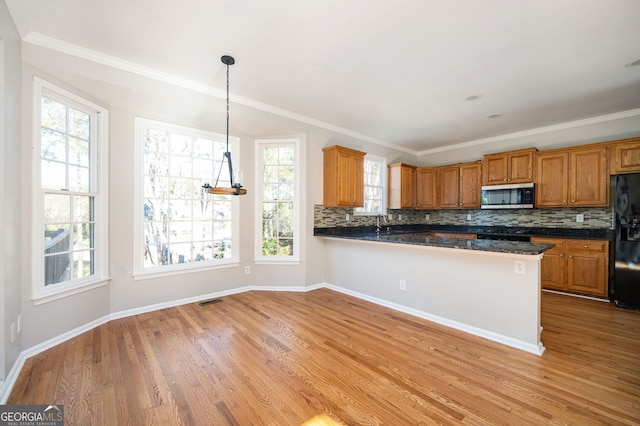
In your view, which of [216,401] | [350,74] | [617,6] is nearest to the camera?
[216,401]

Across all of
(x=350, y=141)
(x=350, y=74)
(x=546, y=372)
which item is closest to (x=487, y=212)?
(x=350, y=141)

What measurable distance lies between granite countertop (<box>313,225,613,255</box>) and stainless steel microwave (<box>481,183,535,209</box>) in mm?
518

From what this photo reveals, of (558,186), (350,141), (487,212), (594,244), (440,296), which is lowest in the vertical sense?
(440,296)

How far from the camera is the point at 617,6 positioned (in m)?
1.92

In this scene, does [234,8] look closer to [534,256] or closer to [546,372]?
[534,256]

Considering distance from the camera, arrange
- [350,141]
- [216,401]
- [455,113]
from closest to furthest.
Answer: [216,401], [455,113], [350,141]

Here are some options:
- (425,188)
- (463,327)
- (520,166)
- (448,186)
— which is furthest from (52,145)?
(520,166)

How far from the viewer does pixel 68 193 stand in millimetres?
2689

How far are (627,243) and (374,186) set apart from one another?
12.2ft

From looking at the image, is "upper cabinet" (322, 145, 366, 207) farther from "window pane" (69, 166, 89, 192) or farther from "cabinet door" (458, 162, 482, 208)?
"window pane" (69, 166, 89, 192)

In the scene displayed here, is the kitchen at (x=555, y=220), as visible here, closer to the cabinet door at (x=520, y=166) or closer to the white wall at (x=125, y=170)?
the cabinet door at (x=520, y=166)

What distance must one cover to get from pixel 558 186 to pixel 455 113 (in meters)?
2.16

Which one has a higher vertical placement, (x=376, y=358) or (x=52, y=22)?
(x=52, y=22)

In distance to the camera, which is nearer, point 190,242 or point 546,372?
point 546,372
